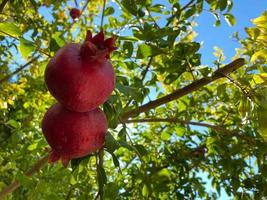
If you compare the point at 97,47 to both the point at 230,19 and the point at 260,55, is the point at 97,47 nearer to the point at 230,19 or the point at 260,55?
the point at 260,55

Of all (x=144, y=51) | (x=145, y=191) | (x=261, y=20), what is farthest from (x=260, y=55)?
(x=145, y=191)

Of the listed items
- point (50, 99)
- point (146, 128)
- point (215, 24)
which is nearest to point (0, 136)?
point (50, 99)

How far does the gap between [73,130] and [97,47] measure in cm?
17

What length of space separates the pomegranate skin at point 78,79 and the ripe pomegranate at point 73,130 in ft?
0.12

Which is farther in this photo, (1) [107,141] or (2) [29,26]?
(2) [29,26]

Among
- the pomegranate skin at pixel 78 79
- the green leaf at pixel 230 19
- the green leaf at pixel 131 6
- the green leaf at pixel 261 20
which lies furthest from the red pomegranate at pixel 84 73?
the green leaf at pixel 230 19

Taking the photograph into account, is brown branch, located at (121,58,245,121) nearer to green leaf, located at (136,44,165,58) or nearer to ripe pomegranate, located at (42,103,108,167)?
green leaf, located at (136,44,165,58)

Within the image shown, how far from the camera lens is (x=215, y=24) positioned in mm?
2162

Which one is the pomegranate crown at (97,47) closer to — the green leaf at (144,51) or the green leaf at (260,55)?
the green leaf at (144,51)

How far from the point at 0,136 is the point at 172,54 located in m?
2.36

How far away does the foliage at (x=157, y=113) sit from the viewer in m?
1.19

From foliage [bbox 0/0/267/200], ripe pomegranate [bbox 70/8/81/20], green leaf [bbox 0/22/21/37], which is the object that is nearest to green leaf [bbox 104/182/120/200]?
foliage [bbox 0/0/267/200]

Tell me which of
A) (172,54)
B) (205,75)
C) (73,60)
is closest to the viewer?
(73,60)

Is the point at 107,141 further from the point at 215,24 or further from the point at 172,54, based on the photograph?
the point at 215,24
